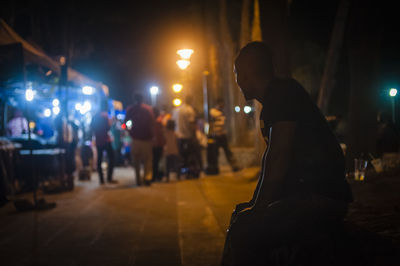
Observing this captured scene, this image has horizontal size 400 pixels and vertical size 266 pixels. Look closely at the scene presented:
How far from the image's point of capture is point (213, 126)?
14.5 m

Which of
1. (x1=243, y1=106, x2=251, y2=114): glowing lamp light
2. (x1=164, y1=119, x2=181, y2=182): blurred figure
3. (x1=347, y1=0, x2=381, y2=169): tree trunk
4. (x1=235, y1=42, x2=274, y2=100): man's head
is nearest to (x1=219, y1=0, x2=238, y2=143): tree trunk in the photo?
(x1=243, y1=106, x2=251, y2=114): glowing lamp light

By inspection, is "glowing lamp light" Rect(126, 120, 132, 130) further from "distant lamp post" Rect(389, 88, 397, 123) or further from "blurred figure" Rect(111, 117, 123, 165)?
"distant lamp post" Rect(389, 88, 397, 123)

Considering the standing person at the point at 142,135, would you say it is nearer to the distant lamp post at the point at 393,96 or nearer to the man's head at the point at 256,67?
the distant lamp post at the point at 393,96

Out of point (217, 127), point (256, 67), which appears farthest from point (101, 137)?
point (256, 67)

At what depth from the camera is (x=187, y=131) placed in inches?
566

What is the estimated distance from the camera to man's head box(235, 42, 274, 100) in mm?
2707

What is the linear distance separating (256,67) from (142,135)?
10.1 metres

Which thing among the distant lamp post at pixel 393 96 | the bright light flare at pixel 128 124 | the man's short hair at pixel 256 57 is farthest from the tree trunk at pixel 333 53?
the man's short hair at pixel 256 57

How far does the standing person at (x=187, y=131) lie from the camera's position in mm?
14266

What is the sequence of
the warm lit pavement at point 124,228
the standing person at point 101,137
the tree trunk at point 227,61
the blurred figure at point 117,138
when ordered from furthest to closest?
the blurred figure at point 117,138 → the tree trunk at point 227,61 → the standing person at point 101,137 → the warm lit pavement at point 124,228

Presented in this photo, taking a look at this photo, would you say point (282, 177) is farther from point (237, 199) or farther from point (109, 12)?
point (109, 12)

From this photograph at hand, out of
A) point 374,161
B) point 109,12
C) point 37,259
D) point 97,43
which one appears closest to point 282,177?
point 37,259

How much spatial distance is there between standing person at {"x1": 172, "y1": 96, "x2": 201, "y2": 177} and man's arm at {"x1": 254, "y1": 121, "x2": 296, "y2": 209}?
38.7 ft

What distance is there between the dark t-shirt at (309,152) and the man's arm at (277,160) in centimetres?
4
